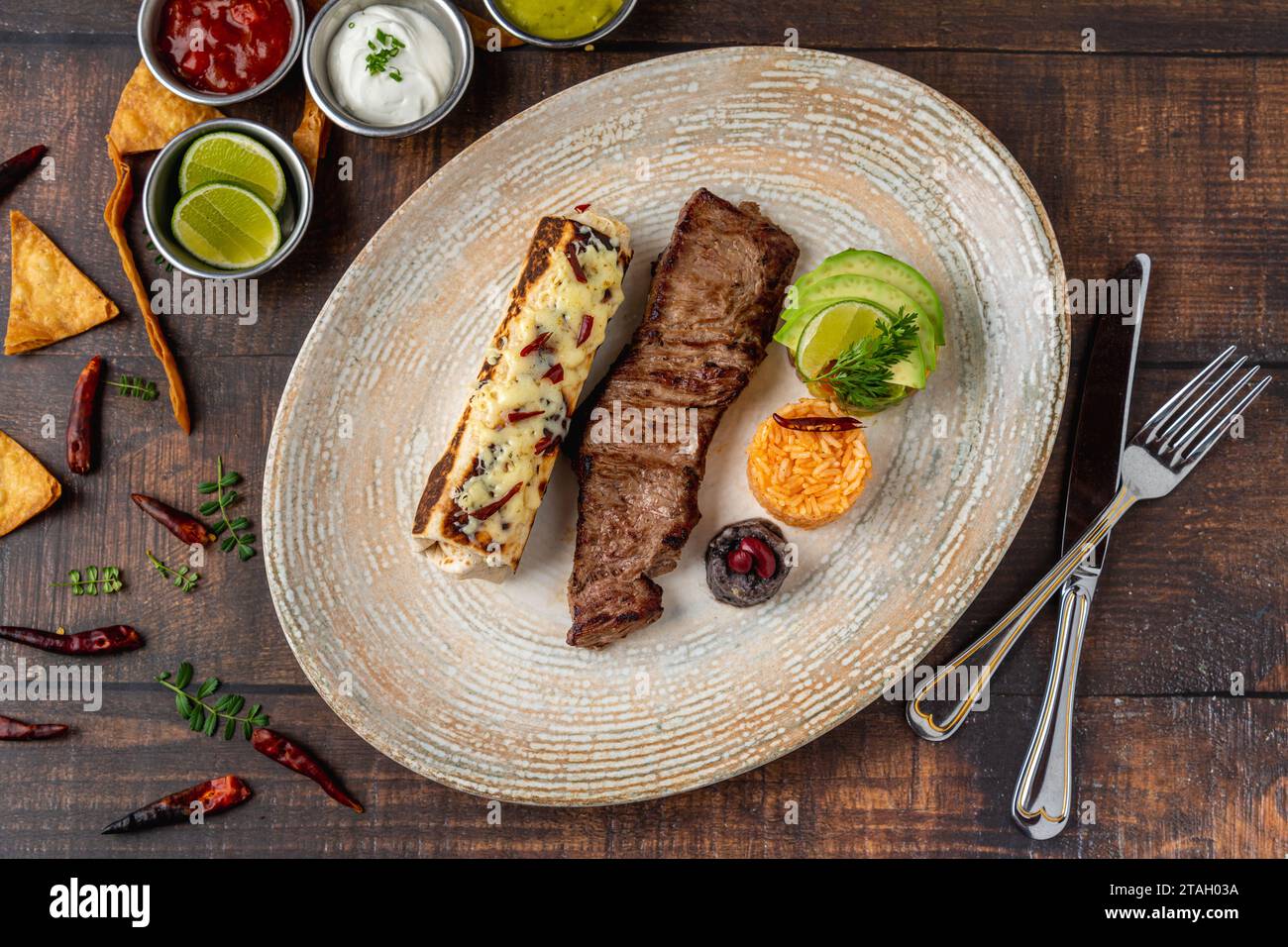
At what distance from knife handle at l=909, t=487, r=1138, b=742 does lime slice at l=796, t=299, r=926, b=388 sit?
3.62 ft

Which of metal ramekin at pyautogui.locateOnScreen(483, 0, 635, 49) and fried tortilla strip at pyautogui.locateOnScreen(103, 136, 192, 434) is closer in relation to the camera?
metal ramekin at pyautogui.locateOnScreen(483, 0, 635, 49)

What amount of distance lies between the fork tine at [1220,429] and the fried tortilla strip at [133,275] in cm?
449

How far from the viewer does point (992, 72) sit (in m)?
3.99

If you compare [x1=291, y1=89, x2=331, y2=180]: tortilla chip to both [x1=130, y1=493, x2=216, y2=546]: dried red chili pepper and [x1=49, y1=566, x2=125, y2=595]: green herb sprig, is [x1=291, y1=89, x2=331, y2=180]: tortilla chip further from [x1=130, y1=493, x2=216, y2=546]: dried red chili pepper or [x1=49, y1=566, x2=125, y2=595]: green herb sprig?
[x1=49, y1=566, x2=125, y2=595]: green herb sprig

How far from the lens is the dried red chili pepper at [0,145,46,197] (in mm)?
3980

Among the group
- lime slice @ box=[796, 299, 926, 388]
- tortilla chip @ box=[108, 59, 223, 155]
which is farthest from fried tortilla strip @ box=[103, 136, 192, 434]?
lime slice @ box=[796, 299, 926, 388]

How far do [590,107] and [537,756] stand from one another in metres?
2.77

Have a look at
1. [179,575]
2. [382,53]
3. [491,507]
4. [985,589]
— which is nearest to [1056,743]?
[985,589]

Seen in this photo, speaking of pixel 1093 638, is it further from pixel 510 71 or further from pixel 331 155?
pixel 331 155

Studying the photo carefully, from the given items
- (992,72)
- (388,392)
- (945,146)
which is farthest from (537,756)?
(992,72)

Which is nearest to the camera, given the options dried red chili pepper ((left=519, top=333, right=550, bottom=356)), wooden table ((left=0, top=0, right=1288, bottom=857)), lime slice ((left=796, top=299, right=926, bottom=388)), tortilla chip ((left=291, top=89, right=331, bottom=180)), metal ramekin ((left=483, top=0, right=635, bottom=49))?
dried red chili pepper ((left=519, top=333, right=550, bottom=356))

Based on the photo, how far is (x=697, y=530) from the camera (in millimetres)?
3867

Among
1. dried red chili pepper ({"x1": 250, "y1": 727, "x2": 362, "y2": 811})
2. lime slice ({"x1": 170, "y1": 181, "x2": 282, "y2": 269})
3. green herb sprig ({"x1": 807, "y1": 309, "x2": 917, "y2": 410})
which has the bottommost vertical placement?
dried red chili pepper ({"x1": 250, "y1": 727, "x2": 362, "y2": 811})

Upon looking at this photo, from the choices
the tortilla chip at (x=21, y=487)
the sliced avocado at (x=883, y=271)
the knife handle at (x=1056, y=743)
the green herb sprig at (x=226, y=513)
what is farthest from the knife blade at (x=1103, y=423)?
the tortilla chip at (x=21, y=487)
